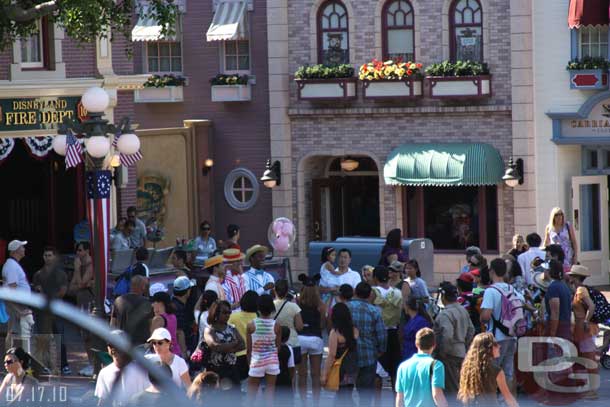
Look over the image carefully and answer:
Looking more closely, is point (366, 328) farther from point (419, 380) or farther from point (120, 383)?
point (120, 383)

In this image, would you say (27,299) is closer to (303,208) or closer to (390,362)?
(390,362)

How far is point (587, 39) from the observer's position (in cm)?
2359

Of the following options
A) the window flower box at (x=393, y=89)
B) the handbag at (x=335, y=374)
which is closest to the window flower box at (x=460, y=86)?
the window flower box at (x=393, y=89)

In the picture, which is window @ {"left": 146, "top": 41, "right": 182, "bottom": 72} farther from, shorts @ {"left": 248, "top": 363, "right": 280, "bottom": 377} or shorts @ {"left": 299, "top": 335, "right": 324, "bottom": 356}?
→ shorts @ {"left": 248, "top": 363, "right": 280, "bottom": 377}

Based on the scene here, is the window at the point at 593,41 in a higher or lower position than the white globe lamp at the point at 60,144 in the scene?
higher

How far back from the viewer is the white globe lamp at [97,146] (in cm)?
1420

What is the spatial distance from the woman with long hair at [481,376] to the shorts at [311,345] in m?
3.29

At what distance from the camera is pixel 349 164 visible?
85.2 feet

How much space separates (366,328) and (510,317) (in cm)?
165

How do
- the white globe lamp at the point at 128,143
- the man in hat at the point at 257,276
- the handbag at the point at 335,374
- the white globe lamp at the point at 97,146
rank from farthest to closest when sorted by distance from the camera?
the white globe lamp at the point at 128,143 < the man in hat at the point at 257,276 < the white globe lamp at the point at 97,146 < the handbag at the point at 335,374

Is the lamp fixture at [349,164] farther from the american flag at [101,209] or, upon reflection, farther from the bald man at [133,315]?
the bald man at [133,315]

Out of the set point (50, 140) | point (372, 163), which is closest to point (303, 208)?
point (372, 163)

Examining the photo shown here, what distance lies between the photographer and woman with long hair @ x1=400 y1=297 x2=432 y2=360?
470 inches

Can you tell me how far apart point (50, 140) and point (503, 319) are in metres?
10.7
